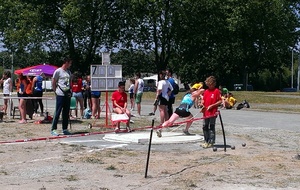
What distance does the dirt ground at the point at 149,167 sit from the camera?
294 inches

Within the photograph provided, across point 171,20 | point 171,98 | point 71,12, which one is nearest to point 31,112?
point 171,98

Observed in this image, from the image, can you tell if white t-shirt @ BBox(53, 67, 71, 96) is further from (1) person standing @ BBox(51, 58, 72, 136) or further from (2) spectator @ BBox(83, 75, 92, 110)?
(2) spectator @ BBox(83, 75, 92, 110)

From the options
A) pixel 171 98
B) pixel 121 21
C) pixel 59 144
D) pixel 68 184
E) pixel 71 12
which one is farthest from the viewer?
pixel 121 21

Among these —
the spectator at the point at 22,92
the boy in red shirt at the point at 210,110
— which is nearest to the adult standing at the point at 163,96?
the boy in red shirt at the point at 210,110

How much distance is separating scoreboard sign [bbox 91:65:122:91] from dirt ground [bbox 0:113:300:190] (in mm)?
3929

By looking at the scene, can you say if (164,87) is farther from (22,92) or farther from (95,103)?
(22,92)

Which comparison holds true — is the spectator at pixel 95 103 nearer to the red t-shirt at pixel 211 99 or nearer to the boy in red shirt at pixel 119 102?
the boy in red shirt at pixel 119 102

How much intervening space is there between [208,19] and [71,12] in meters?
13.8

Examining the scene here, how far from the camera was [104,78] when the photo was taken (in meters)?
15.6

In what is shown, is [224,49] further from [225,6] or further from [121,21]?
[121,21]

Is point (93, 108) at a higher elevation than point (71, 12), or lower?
lower

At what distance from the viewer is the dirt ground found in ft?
24.5

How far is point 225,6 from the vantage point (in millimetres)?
48625

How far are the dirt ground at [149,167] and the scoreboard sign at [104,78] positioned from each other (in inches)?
155
